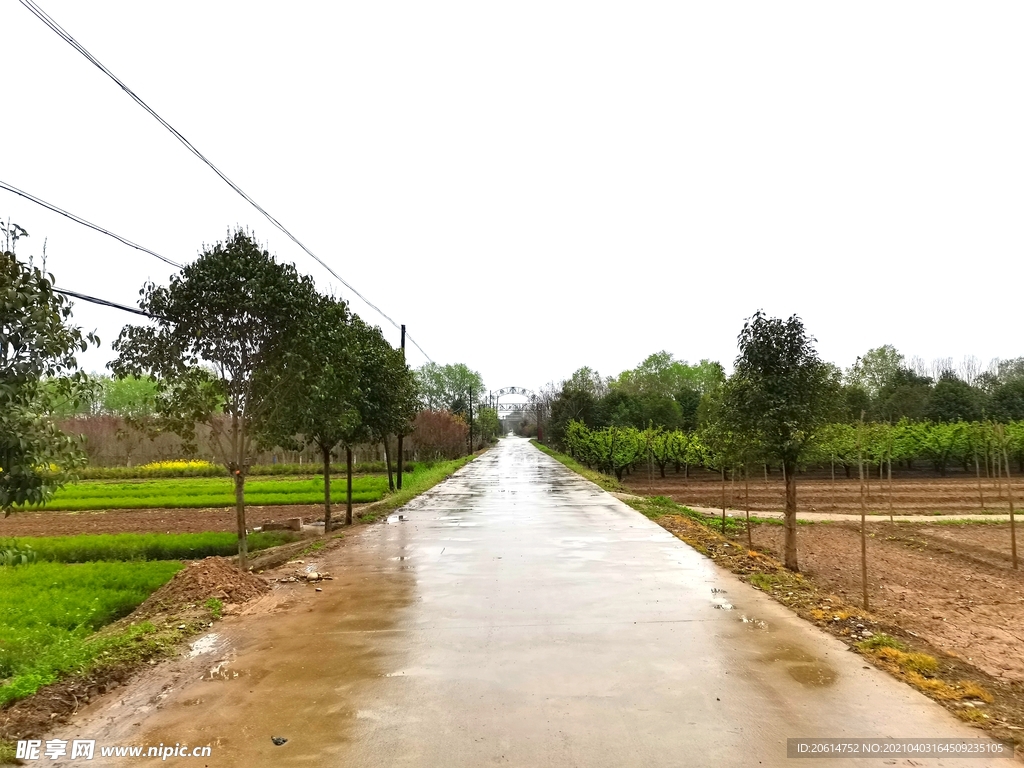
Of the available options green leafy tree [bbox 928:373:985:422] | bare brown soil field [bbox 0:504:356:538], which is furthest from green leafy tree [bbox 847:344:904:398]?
bare brown soil field [bbox 0:504:356:538]

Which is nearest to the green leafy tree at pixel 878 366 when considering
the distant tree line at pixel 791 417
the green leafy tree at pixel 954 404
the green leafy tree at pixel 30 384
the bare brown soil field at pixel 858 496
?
the distant tree line at pixel 791 417

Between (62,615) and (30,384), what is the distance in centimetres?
520

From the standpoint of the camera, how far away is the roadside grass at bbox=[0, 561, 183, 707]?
5453 millimetres

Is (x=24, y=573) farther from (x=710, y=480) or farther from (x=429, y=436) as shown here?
(x=429, y=436)

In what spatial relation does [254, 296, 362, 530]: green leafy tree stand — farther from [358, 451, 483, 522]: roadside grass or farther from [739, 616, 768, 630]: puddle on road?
[739, 616, 768, 630]: puddle on road

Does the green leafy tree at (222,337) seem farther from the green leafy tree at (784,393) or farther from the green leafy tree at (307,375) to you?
the green leafy tree at (784,393)

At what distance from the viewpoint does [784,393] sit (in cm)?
1042

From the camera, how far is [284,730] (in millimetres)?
4312

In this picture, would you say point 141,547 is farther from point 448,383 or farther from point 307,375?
point 448,383

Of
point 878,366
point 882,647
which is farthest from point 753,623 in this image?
point 878,366

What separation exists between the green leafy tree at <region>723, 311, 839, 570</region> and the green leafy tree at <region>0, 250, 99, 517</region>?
942 centimetres

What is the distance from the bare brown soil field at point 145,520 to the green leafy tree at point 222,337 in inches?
304

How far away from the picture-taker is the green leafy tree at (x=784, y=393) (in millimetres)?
10391

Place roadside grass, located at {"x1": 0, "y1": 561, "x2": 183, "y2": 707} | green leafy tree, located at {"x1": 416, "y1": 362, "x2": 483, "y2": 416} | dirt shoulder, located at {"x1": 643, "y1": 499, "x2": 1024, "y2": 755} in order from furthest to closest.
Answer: green leafy tree, located at {"x1": 416, "y1": 362, "x2": 483, "y2": 416} < roadside grass, located at {"x1": 0, "y1": 561, "x2": 183, "y2": 707} < dirt shoulder, located at {"x1": 643, "y1": 499, "x2": 1024, "y2": 755}
